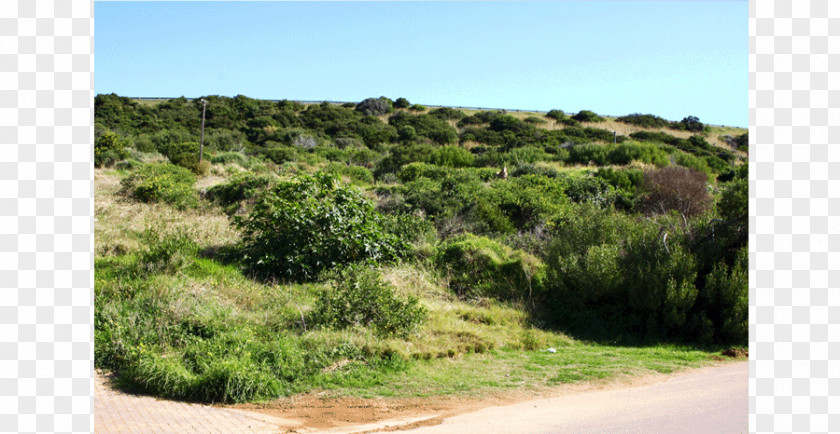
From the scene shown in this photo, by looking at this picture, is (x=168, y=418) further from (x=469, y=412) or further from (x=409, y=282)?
(x=409, y=282)

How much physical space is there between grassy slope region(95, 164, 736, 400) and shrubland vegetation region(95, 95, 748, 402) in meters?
0.03

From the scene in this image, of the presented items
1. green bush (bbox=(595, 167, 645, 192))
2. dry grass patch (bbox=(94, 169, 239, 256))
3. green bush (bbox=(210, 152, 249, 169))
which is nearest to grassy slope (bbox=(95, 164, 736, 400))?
dry grass patch (bbox=(94, 169, 239, 256))

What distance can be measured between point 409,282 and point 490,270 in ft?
6.38

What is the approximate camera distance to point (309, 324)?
30.2ft

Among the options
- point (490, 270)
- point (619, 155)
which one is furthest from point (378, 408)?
point (619, 155)

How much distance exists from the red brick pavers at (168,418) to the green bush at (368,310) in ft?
8.80

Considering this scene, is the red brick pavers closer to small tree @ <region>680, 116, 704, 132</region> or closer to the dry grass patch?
the dry grass patch

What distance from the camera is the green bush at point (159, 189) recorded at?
19.7m

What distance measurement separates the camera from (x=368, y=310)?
932 cm

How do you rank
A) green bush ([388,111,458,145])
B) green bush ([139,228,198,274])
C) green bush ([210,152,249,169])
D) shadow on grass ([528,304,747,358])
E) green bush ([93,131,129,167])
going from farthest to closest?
1. green bush ([388,111,458,145])
2. green bush ([210,152,249,169])
3. green bush ([93,131,129,167])
4. green bush ([139,228,198,274])
5. shadow on grass ([528,304,747,358])

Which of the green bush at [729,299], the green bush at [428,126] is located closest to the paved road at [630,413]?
the green bush at [729,299]

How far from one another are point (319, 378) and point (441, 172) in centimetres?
1710

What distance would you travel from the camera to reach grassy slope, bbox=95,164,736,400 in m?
7.66

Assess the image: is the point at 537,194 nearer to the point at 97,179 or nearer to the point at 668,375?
the point at 668,375
